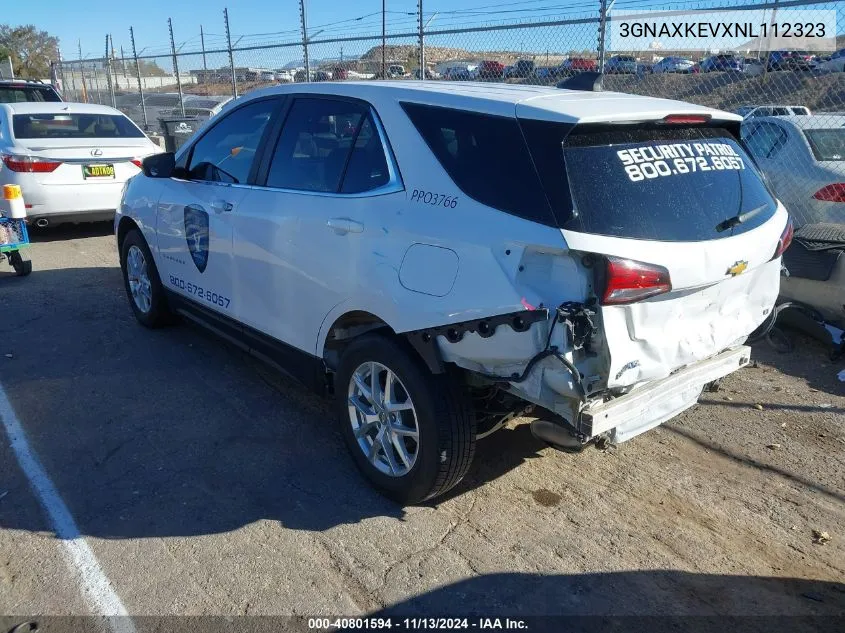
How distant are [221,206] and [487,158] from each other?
2.06 m

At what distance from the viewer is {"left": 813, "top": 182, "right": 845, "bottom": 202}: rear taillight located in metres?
7.17

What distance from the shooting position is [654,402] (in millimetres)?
3047

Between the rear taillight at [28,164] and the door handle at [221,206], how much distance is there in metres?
5.22

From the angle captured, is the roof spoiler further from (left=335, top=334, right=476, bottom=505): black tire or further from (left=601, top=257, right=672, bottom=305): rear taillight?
(left=335, top=334, right=476, bottom=505): black tire

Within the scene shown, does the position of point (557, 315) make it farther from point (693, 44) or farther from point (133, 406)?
point (693, 44)

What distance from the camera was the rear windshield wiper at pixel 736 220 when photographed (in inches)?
121

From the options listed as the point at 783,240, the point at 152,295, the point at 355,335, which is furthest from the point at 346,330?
the point at 152,295

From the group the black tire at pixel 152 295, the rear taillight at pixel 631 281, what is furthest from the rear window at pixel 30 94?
the rear taillight at pixel 631 281

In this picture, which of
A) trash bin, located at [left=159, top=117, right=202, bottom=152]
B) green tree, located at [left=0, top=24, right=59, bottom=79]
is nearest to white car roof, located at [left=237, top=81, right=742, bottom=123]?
Result: trash bin, located at [left=159, top=117, right=202, bottom=152]

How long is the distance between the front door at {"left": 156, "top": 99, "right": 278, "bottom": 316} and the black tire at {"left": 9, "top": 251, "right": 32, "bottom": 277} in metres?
3.10

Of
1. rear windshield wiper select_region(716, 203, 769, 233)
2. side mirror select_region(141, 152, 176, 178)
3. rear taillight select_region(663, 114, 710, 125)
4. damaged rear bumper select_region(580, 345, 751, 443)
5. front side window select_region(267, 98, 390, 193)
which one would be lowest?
damaged rear bumper select_region(580, 345, 751, 443)

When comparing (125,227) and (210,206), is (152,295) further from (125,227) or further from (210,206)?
(210,206)

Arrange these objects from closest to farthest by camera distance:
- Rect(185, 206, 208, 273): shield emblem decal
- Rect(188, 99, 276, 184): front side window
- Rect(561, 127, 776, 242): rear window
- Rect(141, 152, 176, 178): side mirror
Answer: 1. Rect(561, 127, 776, 242): rear window
2. Rect(188, 99, 276, 184): front side window
3. Rect(185, 206, 208, 273): shield emblem decal
4. Rect(141, 152, 176, 178): side mirror

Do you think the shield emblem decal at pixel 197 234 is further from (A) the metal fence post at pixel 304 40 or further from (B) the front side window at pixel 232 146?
(A) the metal fence post at pixel 304 40
